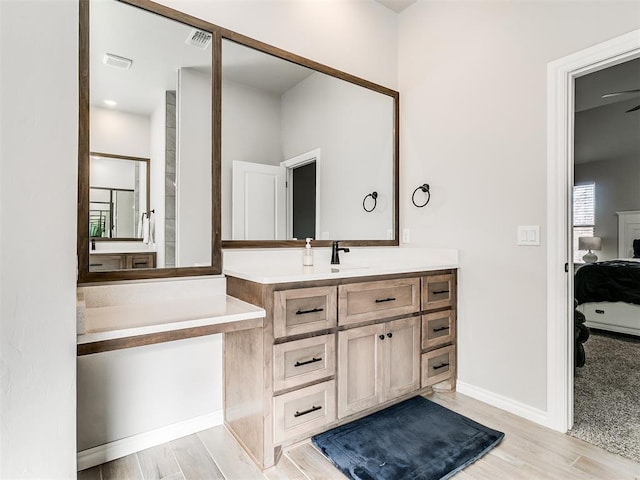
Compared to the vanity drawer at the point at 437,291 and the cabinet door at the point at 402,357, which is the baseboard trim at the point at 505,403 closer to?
the cabinet door at the point at 402,357

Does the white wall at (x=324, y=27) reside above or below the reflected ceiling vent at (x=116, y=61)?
above

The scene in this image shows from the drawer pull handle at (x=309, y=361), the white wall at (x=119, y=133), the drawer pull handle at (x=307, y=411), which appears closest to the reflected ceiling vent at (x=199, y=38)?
the white wall at (x=119, y=133)

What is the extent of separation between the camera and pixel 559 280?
2.00 m

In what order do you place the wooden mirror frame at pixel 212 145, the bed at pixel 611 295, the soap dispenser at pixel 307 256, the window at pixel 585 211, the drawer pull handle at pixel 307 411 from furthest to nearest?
the window at pixel 585 211 < the bed at pixel 611 295 < the soap dispenser at pixel 307 256 < the drawer pull handle at pixel 307 411 < the wooden mirror frame at pixel 212 145

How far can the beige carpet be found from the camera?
6.23 ft

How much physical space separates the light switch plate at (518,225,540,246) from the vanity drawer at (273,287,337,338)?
3.88 ft

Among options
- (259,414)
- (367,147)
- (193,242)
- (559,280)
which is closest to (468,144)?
(367,147)

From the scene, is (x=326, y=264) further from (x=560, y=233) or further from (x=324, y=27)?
(x=324, y=27)

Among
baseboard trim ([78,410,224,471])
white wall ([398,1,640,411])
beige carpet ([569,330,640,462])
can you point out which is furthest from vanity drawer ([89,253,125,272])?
beige carpet ([569,330,640,462])

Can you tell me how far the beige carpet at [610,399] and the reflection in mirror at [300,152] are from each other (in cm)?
165

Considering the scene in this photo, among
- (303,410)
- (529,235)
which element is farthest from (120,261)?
(529,235)

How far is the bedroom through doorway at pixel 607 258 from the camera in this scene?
2168mm

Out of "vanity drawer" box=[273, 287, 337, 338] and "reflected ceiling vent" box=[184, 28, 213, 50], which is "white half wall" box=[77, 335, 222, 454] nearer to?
"vanity drawer" box=[273, 287, 337, 338]

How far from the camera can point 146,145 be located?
73.4 inches
